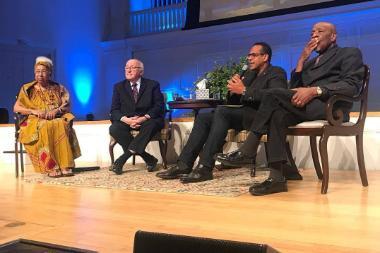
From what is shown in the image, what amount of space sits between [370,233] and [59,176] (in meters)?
2.71

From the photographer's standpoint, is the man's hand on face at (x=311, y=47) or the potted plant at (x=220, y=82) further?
the potted plant at (x=220, y=82)

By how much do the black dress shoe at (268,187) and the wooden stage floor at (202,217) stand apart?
2.4 inches

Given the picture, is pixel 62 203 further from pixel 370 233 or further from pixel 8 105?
pixel 8 105

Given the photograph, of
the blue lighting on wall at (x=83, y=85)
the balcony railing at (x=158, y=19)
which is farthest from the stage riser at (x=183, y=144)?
the balcony railing at (x=158, y=19)

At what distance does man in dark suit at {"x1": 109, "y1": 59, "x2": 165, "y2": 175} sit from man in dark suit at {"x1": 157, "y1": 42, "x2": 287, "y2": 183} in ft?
2.45

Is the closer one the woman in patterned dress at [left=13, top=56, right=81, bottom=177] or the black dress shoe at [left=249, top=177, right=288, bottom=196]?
the black dress shoe at [left=249, top=177, right=288, bottom=196]

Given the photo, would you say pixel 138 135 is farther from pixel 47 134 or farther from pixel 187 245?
pixel 187 245

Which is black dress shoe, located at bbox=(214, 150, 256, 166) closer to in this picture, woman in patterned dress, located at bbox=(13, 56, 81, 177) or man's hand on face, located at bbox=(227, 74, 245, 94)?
man's hand on face, located at bbox=(227, 74, 245, 94)

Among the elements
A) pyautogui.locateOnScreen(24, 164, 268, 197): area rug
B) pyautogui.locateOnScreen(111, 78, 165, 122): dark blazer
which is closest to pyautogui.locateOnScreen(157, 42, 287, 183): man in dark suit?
pyautogui.locateOnScreen(24, 164, 268, 197): area rug

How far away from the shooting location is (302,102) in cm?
275

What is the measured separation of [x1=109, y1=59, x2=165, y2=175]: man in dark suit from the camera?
12.8 ft

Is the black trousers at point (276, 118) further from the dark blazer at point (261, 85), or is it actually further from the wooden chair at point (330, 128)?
the dark blazer at point (261, 85)

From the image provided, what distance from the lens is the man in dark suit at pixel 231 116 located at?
3.02 meters

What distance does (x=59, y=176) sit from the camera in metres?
3.79
